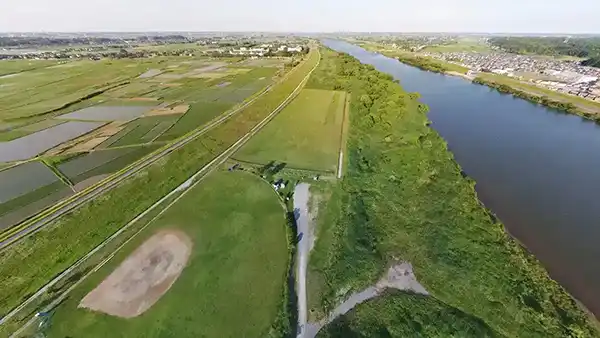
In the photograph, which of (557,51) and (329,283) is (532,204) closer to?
(329,283)

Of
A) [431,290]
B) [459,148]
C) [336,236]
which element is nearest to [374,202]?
[336,236]

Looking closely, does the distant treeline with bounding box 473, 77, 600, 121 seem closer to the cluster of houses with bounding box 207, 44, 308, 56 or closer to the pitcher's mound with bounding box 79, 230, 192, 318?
the pitcher's mound with bounding box 79, 230, 192, 318

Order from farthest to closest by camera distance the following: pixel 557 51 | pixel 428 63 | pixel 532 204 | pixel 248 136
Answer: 1. pixel 557 51
2. pixel 428 63
3. pixel 248 136
4. pixel 532 204

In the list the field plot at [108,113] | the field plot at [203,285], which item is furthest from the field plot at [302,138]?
the field plot at [108,113]

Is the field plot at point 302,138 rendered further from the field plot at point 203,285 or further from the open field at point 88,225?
the field plot at point 203,285

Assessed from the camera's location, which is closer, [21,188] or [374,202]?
[374,202]

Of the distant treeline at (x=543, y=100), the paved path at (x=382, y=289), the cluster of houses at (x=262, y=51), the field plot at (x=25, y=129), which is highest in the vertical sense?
the cluster of houses at (x=262, y=51)

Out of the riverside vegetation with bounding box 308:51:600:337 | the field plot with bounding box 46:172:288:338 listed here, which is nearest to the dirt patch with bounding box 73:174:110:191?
the field plot with bounding box 46:172:288:338
